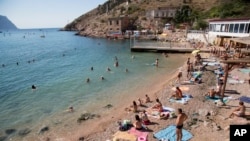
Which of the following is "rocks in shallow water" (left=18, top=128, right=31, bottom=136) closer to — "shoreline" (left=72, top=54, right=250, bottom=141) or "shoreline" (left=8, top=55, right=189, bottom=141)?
"shoreline" (left=8, top=55, right=189, bottom=141)

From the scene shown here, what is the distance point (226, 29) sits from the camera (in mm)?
39875

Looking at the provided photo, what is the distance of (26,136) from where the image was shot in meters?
14.1

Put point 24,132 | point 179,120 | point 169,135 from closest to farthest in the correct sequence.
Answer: point 179,120
point 169,135
point 24,132

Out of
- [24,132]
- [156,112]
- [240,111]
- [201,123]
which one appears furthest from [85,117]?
[240,111]

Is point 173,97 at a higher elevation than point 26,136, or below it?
higher

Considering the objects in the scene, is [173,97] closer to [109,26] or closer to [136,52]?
[136,52]

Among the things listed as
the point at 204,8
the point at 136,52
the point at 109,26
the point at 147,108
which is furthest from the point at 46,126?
the point at 204,8

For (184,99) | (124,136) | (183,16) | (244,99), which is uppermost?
(183,16)

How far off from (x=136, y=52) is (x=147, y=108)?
2989cm

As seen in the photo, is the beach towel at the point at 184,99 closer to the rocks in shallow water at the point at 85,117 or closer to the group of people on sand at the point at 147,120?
the group of people on sand at the point at 147,120

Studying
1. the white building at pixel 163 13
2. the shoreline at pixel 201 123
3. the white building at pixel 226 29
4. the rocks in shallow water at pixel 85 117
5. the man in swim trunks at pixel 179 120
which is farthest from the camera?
the white building at pixel 163 13

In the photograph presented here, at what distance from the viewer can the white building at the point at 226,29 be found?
112 ft

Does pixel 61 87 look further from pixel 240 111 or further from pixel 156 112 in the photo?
pixel 240 111

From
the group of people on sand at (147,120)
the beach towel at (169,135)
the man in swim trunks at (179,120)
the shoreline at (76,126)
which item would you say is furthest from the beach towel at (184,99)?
the man in swim trunks at (179,120)
